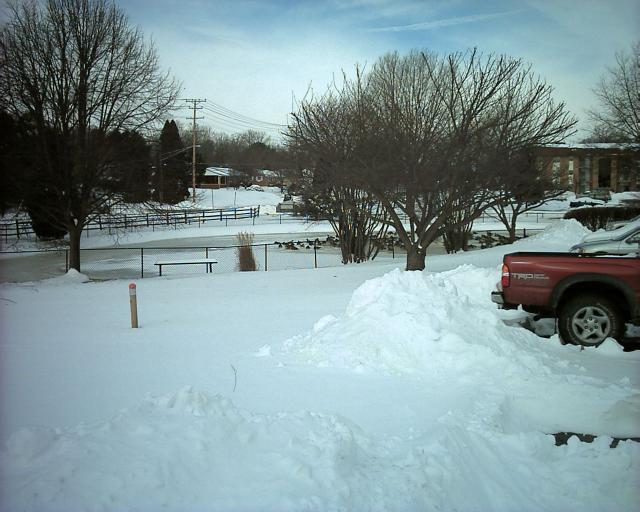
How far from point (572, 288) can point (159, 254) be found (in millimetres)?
22514

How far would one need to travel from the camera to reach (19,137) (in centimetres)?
1720

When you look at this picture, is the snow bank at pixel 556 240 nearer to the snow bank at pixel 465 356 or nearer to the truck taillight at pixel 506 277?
the truck taillight at pixel 506 277

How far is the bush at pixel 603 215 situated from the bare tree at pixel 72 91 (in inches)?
1059

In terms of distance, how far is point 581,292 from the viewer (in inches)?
316

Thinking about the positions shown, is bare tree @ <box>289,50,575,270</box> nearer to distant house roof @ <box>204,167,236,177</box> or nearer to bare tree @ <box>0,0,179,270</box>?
bare tree @ <box>0,0,179,270</box>

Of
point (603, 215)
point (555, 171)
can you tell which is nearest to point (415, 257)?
point (555, 171)

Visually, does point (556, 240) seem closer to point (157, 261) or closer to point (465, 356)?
point (157, 261)

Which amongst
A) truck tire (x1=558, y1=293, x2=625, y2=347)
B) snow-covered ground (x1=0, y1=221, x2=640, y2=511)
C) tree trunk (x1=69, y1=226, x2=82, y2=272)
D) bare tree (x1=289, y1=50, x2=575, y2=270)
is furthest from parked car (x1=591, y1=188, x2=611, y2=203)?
truck tire (x1=558, y1=293, x2=625, y2=347)

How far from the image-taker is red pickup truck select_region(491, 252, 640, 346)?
305 inches

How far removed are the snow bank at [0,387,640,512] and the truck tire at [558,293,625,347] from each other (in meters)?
3.43

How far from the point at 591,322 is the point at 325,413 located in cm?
464

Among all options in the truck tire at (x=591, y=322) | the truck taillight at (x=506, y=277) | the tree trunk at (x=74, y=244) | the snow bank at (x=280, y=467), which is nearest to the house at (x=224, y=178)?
the tree trunk at (x=74, y=244)

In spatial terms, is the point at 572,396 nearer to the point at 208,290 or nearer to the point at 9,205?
the point at 208,290

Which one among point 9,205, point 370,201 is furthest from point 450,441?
A: point 9,205
